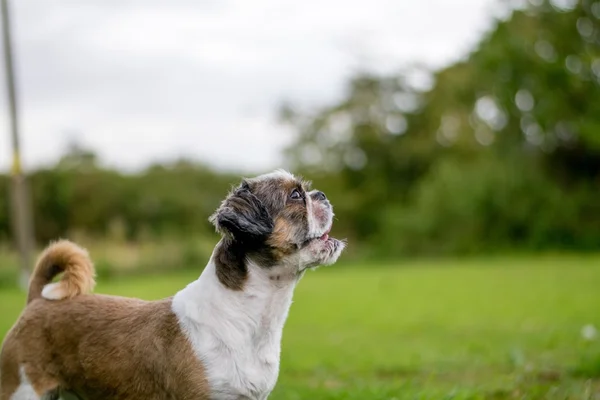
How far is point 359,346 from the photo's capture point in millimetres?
10680

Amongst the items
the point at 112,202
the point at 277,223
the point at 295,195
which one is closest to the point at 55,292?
the point at 277,223

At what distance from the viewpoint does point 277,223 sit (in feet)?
14.6

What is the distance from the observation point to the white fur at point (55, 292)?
4.86 meters

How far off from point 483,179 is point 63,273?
28.2 metres

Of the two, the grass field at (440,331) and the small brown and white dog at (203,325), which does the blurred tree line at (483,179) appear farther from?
the small brown and white dog at (203,325)

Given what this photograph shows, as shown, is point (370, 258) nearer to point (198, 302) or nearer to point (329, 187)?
point (329, 187)

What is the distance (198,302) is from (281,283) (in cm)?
47

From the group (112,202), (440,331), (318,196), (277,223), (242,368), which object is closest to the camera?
(242,368)

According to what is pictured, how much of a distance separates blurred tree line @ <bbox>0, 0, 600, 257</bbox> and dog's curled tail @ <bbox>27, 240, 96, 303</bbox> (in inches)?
866

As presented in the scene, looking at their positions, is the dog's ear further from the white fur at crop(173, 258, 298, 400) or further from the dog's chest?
the dog's chest

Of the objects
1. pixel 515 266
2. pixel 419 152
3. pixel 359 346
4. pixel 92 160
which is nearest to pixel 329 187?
pixel 419 152

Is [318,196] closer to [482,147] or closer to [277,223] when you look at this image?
[277,223]

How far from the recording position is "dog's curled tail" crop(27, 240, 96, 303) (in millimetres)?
4895

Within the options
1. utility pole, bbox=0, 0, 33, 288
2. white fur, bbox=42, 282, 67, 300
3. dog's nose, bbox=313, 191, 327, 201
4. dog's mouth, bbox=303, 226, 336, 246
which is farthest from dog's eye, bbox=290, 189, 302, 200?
utility pole, bbox=0, 0, 33, 288
